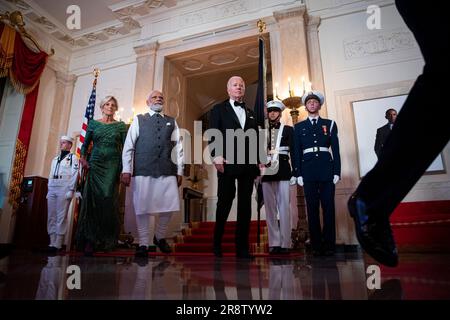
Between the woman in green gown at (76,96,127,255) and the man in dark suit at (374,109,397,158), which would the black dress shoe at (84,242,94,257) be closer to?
the woman in green gown at (76,96,127,255)

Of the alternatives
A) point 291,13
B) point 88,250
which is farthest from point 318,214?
point 291,13

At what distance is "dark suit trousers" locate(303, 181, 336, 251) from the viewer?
9.53 ft

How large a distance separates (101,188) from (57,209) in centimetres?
130

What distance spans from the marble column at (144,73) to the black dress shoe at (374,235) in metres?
5.39

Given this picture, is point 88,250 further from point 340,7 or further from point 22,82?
point 340,7

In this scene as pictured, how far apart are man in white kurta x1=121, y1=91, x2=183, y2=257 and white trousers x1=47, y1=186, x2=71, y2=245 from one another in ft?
5.28

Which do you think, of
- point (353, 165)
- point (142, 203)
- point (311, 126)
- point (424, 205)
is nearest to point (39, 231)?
point (142, 203)

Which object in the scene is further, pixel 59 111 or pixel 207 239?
pixel 59 111

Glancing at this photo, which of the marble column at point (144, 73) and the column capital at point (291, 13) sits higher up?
the column capital at point (291, 13)

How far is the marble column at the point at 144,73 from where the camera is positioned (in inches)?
233

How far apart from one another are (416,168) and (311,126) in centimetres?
237

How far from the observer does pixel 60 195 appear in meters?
4.01

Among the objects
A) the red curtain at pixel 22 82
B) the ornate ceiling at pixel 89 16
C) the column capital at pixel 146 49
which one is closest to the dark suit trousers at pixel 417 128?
the column capital at pixel 146 49

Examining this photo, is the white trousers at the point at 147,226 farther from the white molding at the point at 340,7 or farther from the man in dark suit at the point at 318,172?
the white molding at the point at 340,7
